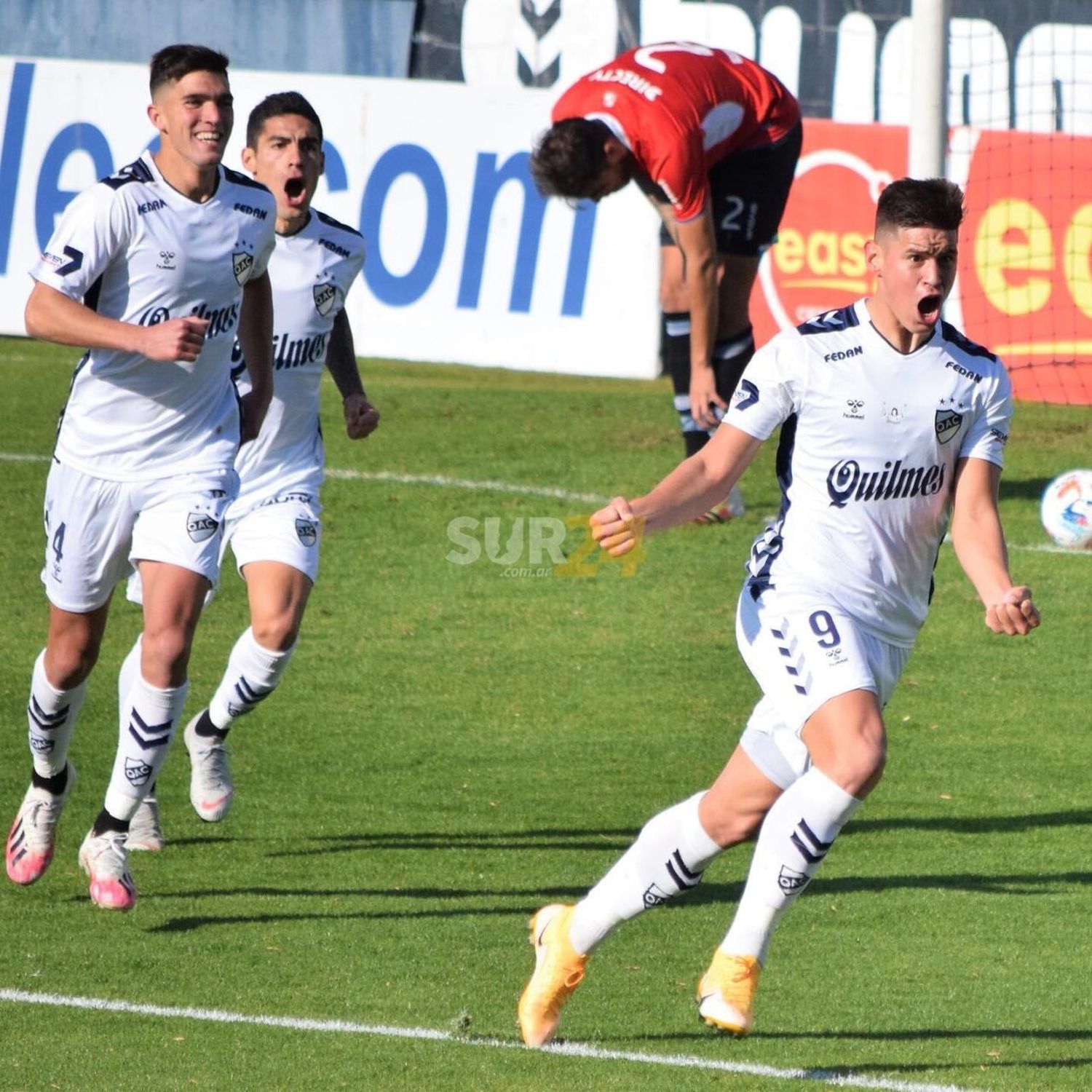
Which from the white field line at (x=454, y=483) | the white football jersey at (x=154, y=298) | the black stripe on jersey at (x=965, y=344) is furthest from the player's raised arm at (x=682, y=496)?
the white field line at (x=454, y=483)

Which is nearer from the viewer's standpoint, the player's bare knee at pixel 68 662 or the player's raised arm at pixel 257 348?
the player's bare knee at pixel 68 662

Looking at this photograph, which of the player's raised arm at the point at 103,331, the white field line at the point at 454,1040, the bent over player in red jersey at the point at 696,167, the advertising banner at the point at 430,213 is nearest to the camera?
the white field line at the point at 454,1040

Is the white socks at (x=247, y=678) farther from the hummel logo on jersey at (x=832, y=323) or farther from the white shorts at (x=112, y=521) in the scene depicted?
the hummel logo on jersey at (x=832, y=323)

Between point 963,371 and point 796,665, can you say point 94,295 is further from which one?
point 963,371

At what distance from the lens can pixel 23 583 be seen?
1058 centimetres

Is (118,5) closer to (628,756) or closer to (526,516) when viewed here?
(526,516)

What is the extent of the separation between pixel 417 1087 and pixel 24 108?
13.0m

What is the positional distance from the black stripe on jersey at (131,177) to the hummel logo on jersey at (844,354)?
2.09 meters

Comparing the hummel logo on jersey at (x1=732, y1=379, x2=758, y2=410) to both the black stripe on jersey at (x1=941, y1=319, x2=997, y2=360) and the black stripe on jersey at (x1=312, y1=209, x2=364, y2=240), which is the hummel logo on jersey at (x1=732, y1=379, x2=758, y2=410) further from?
the black stripe on jersey at (x1=312, y1=209, x2=364, y2=240)

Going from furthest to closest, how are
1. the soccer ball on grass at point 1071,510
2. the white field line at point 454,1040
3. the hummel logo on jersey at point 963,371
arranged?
the soccer ball on grass at point 1071,510
the hummel logo on jersey at point 963,371
the white field line at point 454,1040

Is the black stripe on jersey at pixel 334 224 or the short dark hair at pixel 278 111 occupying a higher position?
the short dark hair at pixel 278 111

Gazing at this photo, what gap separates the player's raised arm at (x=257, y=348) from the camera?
6352 mm

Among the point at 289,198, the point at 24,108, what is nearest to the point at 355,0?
the point at 24,108

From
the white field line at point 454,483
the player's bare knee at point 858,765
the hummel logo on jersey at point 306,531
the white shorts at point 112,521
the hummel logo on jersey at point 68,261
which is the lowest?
the white field line at point 454,483
